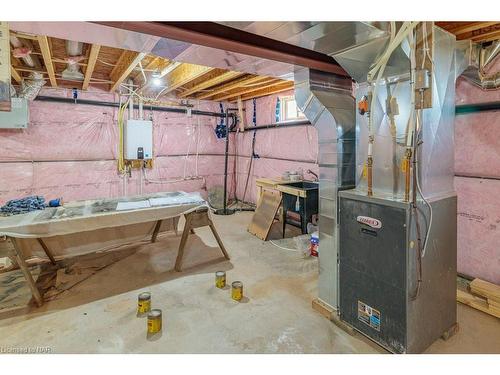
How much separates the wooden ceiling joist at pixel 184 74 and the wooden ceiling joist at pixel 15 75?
1.97 meters

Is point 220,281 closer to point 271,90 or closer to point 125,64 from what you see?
point 125,64

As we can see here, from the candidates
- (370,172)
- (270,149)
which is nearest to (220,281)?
(370,172)

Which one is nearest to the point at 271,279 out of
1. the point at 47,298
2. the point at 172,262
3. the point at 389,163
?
the point at 172,262

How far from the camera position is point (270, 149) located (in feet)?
18.2

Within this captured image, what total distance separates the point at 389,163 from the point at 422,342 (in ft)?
3.90

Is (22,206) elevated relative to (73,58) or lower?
lower

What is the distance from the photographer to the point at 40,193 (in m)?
4.62

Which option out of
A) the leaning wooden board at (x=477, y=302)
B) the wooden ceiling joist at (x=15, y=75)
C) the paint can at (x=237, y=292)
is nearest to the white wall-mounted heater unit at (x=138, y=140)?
the wooden ceiling joist at (x=15, y=75)

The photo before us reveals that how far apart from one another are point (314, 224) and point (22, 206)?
3571mm

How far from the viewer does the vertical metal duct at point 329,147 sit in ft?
7.29

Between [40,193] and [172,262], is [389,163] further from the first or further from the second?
[40,193]

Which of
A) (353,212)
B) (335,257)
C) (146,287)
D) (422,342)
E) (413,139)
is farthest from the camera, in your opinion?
(146,287)

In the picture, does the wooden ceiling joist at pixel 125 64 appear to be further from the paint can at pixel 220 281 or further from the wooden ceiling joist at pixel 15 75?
the paint can at pixel 220 281

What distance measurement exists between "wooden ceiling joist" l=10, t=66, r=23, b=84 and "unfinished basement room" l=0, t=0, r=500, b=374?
3cm
